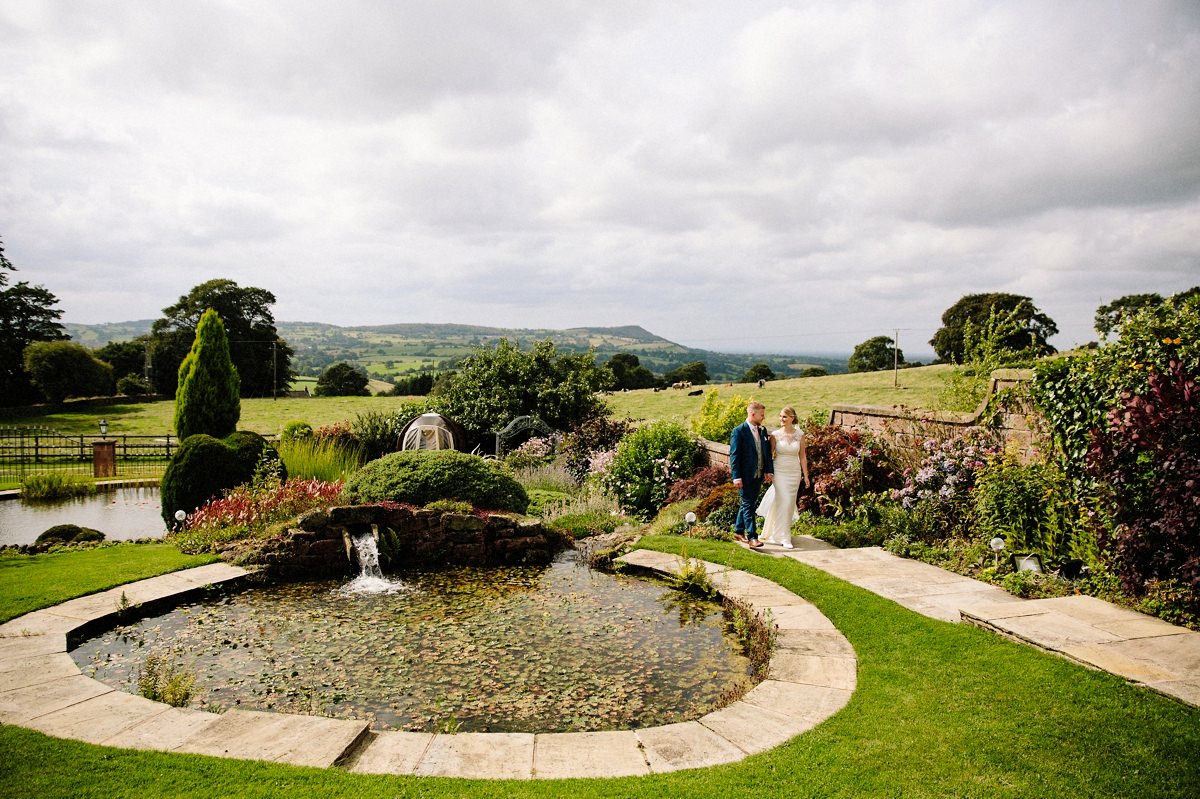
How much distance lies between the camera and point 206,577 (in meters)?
7.31

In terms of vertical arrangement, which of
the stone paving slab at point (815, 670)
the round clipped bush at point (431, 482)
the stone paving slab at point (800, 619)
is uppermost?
the round clipped bush at point (431, 482)

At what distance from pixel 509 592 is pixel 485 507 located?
225 cm

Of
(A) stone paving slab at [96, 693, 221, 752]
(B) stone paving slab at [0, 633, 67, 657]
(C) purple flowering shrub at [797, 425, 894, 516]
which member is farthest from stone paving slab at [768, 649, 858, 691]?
(B) stone paving slab at [0, 633, 67, 657]

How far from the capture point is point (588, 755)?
3.67m

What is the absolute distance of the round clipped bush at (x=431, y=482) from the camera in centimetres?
923

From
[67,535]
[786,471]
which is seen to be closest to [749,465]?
[786,471]

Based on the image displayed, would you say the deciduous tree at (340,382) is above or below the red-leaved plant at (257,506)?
above

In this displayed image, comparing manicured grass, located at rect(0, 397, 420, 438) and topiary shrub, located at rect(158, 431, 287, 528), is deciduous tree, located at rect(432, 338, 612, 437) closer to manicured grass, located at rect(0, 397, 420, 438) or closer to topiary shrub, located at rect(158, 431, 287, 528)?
topiary shrub, located at rect(158, 431, 287, 528)

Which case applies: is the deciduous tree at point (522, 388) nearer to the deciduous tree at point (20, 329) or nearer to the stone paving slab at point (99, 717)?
the stone paving slab at point (99, 717)

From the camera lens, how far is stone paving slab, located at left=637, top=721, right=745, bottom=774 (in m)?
3.58

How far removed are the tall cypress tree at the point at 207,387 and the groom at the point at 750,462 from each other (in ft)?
30.7

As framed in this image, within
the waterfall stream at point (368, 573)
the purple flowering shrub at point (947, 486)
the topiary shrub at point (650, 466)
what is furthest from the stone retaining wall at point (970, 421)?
the waterfall stream at point (368, 573)

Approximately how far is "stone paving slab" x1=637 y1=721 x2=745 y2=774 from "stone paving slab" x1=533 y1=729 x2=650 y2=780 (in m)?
0.07

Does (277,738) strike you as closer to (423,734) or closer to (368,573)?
(423,734)
